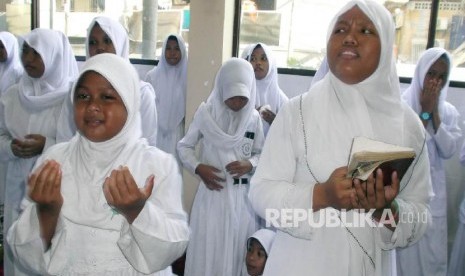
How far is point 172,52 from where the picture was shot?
4656mm

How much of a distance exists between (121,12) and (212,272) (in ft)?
11.3

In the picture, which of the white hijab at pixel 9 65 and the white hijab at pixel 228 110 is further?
the white hijab at pixel 9 65

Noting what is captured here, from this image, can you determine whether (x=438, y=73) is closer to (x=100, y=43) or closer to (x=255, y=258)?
(x=255, y=258)

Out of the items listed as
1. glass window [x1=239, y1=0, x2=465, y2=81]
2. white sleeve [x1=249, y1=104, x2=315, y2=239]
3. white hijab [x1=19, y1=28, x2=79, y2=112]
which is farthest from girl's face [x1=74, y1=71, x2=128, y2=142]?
glass window [x1=239, y1=0, x2=465, y2=81]

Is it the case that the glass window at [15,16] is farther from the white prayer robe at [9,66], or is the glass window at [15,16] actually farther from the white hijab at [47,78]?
the white hijab at [47,78]

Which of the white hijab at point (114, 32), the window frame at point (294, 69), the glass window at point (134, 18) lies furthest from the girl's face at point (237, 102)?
the glass window at point (134, 18)

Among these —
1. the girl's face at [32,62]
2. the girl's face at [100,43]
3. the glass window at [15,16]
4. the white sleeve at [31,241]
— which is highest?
the glass window at [15,16]

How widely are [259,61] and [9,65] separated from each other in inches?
105

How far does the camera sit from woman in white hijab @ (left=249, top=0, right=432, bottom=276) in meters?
1.40

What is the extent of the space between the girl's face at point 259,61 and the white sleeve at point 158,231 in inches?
106

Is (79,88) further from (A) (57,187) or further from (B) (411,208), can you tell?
(B) (411,208)

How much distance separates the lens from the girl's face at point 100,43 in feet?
9.69

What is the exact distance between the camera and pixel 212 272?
317cm

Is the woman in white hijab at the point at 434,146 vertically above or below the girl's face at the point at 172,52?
below
